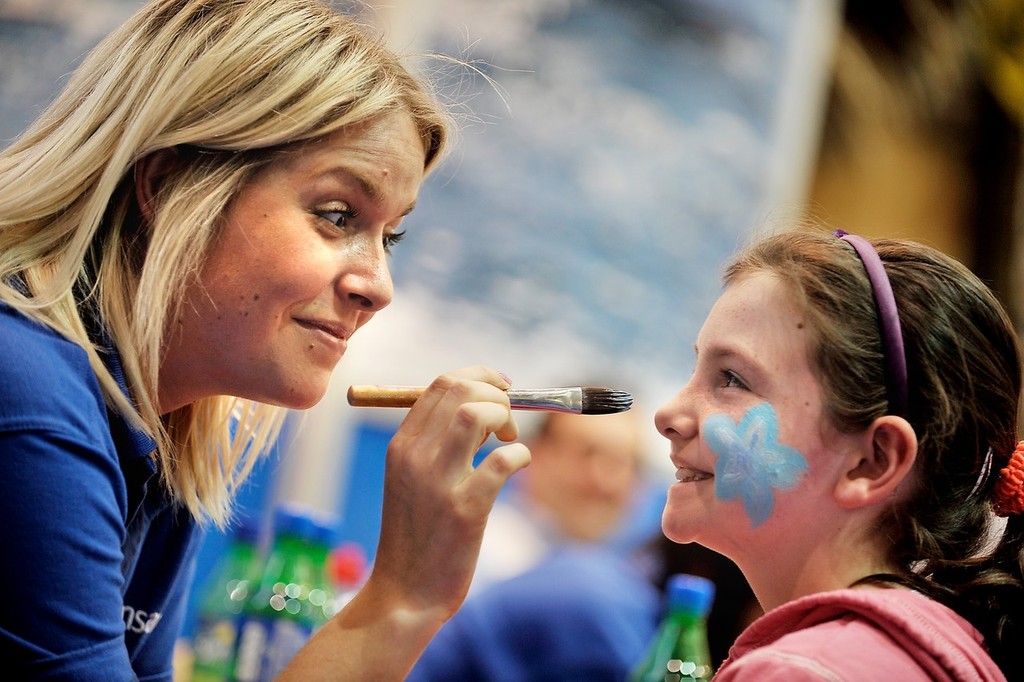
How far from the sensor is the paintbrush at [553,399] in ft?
2.87

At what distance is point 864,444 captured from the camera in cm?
83

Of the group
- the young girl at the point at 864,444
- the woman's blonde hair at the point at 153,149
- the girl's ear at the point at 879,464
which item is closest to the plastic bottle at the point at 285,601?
the woman's blonde hair at the point at 153,149

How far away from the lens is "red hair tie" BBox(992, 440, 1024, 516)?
33.1 inches

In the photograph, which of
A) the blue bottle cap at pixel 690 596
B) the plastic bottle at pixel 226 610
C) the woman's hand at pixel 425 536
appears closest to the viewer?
the woman's hand at pixel 425 536

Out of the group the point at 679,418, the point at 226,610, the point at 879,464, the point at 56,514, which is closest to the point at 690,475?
the point at 679,418

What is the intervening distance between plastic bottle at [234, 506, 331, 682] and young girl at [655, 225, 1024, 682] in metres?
0.55

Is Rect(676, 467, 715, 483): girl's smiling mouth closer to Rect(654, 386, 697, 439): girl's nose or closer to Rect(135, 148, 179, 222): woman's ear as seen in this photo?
Rect(654, 386, 697, 439): girl's nose

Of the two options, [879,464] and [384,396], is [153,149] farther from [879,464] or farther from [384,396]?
[879,464]

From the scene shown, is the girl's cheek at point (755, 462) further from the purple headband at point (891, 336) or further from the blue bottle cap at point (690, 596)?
the blue bottle cap at point (690, 596)

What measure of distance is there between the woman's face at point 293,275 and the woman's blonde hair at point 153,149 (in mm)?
19

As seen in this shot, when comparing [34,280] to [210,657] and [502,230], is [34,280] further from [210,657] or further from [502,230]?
[502,230]

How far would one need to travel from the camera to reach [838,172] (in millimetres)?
2916

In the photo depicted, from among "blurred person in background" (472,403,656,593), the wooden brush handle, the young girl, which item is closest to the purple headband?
the young girl

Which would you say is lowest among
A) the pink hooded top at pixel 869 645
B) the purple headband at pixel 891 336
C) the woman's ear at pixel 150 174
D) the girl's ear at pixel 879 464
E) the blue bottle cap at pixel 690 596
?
the blue bottle cap at pixel 690 596
